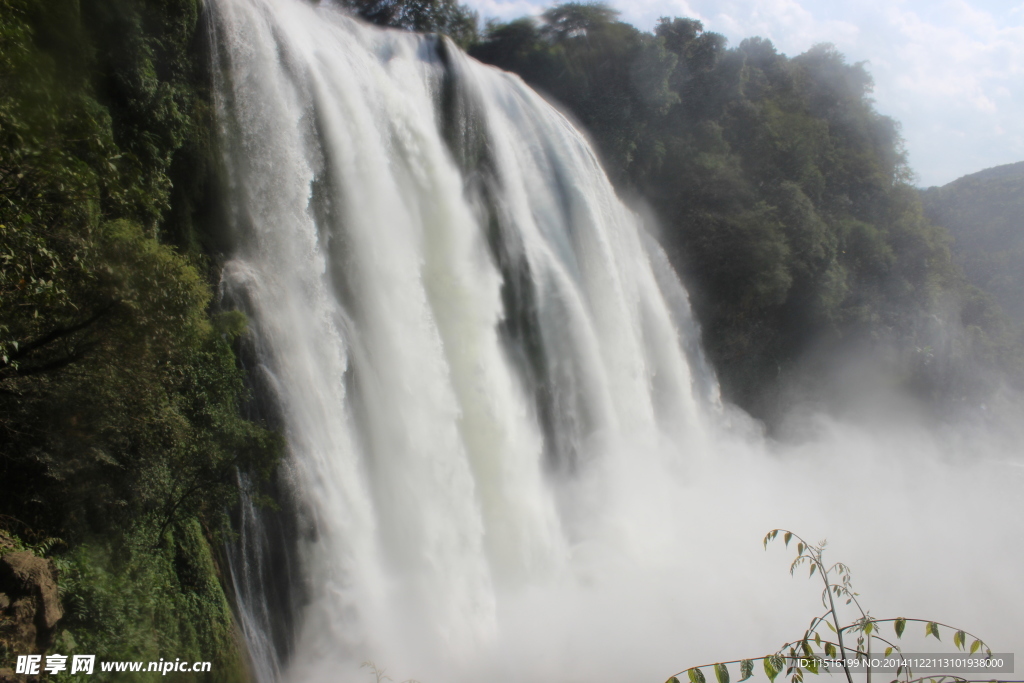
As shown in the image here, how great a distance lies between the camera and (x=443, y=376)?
10391mm

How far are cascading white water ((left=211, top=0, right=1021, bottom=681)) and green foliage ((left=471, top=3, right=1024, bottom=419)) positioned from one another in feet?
23.8

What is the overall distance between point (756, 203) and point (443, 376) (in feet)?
55.2

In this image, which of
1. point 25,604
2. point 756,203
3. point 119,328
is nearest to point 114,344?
point 119,328

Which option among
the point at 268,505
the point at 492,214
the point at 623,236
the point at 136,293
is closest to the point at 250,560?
the point at 268,505

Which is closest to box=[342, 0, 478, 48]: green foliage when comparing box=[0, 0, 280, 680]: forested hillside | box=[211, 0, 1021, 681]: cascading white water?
box=[211, 0, 1021, 681]: cascading white water

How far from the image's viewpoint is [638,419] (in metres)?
15.1

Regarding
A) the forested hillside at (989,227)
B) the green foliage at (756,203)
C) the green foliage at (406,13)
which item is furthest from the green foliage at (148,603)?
the forested hillside at (989,227)

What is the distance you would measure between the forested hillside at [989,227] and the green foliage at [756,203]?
974 cm

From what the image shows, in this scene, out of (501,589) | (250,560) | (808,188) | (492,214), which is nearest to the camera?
(250,560)

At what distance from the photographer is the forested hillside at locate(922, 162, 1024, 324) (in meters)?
37.8

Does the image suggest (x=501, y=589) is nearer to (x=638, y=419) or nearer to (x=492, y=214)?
(x=638, y=419)

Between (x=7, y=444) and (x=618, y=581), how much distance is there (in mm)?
8632

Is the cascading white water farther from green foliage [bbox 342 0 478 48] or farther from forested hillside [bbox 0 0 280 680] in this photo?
green foliage [bbox 342 0 478 48]

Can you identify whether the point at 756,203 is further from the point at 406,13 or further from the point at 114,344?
the point at 114,344
